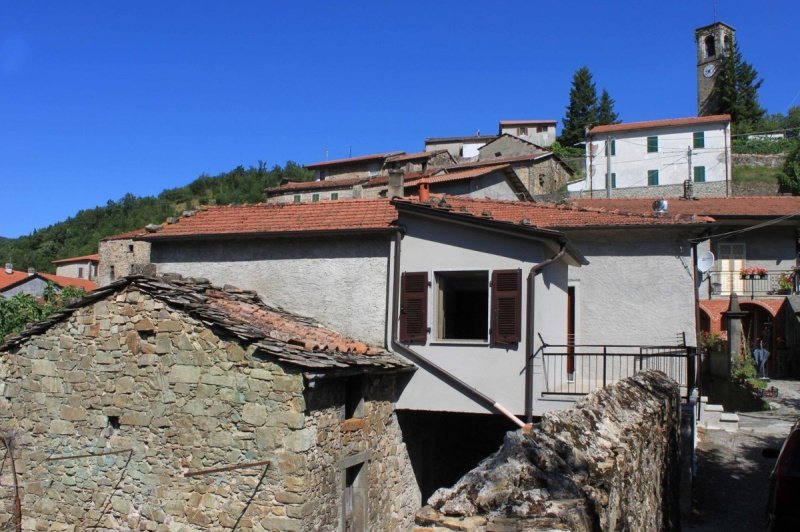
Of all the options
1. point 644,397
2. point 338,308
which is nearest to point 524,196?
point 338,308

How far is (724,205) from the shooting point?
2934 cm

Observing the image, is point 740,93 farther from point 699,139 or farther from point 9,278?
point 9,278

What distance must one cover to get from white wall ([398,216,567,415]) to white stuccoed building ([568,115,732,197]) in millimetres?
32639

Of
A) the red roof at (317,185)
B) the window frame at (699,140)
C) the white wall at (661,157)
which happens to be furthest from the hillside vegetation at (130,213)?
the window frame at (699,140)

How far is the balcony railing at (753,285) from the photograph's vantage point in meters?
27.4

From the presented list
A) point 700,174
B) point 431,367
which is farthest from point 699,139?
point 431,367

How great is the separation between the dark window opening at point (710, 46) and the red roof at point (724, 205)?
39.2 m

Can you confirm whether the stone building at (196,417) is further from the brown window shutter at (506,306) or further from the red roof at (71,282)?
the red roof at (71,282)

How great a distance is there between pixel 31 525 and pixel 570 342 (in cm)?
1044

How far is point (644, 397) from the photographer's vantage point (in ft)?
20.2

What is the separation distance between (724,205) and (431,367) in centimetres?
2242

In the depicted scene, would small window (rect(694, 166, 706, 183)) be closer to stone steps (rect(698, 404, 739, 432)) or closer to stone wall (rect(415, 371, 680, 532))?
stone steps (rect(698, 404, 739, 432))

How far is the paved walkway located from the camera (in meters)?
9.01

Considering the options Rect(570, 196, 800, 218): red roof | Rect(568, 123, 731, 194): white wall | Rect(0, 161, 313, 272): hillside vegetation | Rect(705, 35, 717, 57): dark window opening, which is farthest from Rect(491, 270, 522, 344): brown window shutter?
Rect(705, 35, 717, 57): dark window opening
